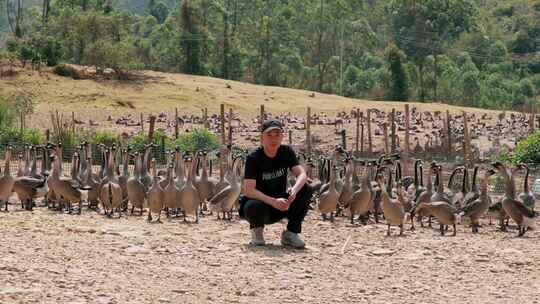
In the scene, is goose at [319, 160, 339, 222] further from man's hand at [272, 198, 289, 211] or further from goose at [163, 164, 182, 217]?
man's hand at [272, 198, 289, 211]

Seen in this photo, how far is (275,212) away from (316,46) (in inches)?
2945

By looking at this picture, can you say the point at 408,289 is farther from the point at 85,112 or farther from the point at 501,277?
the point at 85,112

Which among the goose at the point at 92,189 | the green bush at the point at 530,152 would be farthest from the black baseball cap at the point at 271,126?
the green bush at the point at 530,152

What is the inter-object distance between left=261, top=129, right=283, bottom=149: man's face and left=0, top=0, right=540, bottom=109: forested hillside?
157 ft

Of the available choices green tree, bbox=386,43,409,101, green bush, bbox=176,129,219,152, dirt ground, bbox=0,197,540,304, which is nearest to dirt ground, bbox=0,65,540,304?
dirt ground, bbox=0,197,540,304

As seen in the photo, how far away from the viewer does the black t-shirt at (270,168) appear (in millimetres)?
11258

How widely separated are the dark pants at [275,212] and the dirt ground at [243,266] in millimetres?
354

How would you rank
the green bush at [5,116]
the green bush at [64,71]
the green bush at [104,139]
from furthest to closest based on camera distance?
1. the green bush at [64,71]
2. the green bush at [5,116]
3. the green bush at [104,139]

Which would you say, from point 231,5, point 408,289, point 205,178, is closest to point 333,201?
point 205,178

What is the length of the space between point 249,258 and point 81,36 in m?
55.5

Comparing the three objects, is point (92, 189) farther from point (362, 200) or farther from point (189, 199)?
point (362, 200)

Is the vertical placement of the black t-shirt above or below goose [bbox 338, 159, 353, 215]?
above

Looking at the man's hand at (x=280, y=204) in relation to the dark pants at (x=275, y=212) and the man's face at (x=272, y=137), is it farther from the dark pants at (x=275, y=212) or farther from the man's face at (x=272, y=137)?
the man's face at (x=272, y=137)

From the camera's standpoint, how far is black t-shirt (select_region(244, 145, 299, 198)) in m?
11.3
